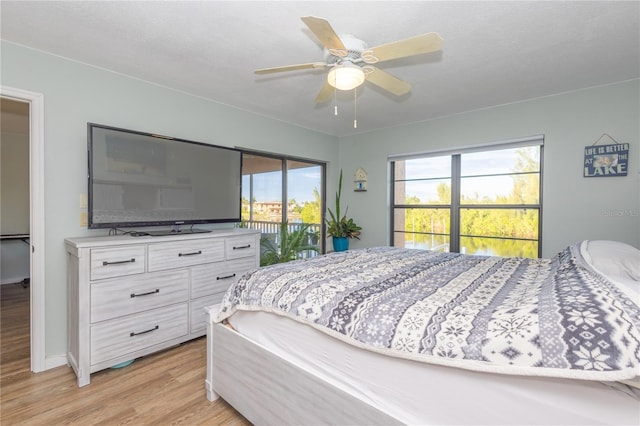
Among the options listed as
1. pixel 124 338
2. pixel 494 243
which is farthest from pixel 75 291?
pixel 494 243

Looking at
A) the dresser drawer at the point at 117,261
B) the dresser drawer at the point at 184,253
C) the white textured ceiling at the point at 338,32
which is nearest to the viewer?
the white textured ceiling at the point at 338,32

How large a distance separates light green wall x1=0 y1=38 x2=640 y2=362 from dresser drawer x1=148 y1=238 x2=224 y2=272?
2.29 ft

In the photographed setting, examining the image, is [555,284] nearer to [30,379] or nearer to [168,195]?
[168,195]

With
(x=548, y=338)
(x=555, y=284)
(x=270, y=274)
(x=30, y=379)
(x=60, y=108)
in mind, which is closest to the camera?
(x=548, y=338)

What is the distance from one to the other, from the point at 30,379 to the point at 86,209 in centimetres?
128

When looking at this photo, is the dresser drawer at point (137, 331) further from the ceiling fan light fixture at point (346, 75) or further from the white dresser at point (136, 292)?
the ceiling fan light fixture at point (346, 75)

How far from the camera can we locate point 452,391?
101cm

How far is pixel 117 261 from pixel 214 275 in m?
0.82

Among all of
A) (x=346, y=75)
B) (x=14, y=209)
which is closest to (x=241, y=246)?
(x=346, y=75)

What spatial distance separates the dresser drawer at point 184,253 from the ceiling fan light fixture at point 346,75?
1785 millimetres

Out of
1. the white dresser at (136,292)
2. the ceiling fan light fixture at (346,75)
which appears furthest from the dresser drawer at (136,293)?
the ceiling fan light fixture at (346,75)

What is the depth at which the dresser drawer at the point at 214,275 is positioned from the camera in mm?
2668

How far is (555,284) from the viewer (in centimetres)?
130

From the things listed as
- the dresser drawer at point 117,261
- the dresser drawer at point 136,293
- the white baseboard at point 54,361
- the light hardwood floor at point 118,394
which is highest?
the dresser drawer at point 117,261
